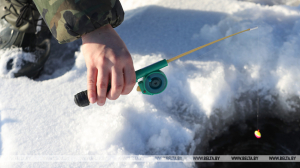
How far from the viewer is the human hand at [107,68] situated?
2.97 feet

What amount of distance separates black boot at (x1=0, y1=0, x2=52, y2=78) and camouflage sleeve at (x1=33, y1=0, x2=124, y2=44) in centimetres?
81

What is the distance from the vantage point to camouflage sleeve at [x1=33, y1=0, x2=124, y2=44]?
0.94m

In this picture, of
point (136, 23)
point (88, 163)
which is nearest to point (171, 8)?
point (136, 23)

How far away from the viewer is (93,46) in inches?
37.7

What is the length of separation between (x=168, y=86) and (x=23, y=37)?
4.27 feet

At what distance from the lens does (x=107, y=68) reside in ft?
2.98

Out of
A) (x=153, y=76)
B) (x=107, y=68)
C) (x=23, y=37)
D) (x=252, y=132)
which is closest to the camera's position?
(x=107, y=68)

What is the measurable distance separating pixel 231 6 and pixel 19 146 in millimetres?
2026

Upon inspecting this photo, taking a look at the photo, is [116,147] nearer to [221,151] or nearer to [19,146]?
[19,146]

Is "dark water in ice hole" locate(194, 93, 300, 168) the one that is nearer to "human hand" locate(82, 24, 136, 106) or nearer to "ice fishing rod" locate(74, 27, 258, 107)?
"ice fishing rod" locate(74, 27, 258, 107)

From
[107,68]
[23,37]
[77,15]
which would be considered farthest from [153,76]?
[23,37]

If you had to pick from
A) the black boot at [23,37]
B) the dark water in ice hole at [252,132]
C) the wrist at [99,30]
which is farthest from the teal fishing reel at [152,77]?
the black boot at [23,37]

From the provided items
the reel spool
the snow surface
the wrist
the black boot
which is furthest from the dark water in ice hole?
the black boot

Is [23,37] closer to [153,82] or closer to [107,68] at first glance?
[107,68]
